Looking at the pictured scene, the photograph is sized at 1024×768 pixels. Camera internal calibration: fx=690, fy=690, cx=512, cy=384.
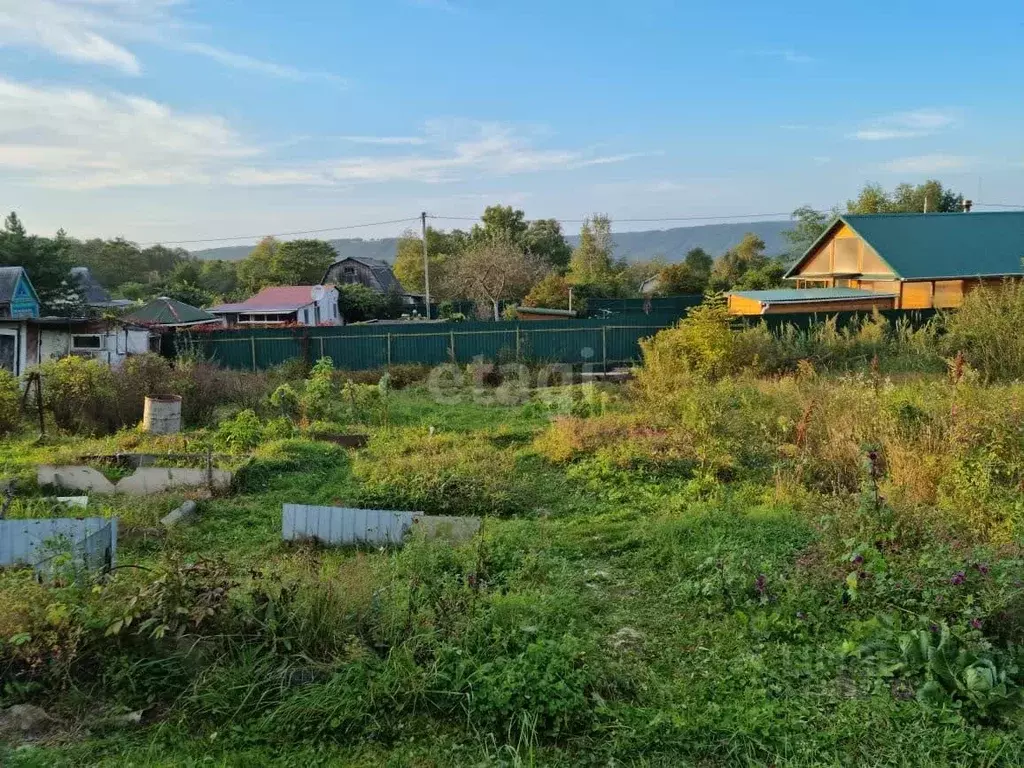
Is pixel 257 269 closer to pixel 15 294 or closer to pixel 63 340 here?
pixel 15 294

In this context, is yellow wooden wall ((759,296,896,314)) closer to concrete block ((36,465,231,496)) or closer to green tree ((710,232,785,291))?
green tree ((710,232,785,291))

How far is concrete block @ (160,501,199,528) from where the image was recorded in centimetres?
600

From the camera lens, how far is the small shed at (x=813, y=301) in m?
20.5

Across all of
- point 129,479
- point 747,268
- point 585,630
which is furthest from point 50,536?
point 747,268

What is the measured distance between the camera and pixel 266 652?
11.1ft

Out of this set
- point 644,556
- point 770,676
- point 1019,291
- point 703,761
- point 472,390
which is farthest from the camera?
point 472,390

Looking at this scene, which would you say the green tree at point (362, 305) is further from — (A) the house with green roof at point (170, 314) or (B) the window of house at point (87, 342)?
(B) the window of house at point (87, 342)

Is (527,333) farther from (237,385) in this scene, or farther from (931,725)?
(931,725)

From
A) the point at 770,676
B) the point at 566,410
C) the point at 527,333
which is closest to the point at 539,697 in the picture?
the point at 770,676

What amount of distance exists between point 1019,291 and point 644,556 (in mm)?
11821

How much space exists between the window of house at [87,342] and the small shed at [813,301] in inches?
645

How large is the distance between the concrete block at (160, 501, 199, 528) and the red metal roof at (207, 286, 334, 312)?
2705 cm

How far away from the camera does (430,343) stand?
18438 millimetres

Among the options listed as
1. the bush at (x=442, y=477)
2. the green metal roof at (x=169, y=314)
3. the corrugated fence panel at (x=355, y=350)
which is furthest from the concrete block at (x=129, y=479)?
the green metal roof at (x=169, y=314)
